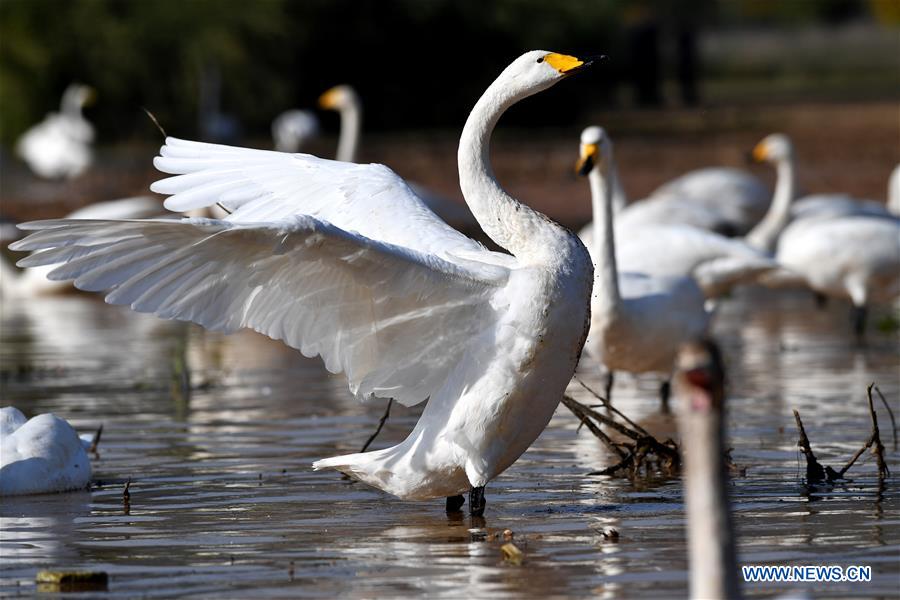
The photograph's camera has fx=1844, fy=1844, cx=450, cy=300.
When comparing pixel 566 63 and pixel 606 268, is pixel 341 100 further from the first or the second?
pixel 566 63

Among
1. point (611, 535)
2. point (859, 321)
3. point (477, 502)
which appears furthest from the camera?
point (859, 321)

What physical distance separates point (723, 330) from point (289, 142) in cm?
1575

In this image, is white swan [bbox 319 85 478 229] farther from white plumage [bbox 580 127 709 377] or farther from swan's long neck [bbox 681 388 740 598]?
swan's long neck [bbox 681 388 740 598]

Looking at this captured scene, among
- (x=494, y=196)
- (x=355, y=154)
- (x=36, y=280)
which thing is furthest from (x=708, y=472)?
(x=355, y=154)

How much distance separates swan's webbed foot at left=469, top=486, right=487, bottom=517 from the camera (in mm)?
7219

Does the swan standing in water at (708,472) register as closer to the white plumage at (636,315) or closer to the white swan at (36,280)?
the white plumage at (636,315)

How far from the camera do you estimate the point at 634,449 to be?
8133mm

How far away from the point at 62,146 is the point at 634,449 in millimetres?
23578

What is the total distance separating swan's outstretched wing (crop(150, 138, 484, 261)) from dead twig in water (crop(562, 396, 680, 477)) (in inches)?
42.1

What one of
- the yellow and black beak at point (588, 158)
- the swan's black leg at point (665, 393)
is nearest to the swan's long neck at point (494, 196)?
the swan's black leg at point (665, 393)

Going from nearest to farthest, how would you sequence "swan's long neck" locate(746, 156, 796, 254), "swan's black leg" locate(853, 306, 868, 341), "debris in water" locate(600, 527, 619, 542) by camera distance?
"debris in water" locate(600, 527, 619, 542) < "swan's black leg" locate(853, 306, 868, 341) < "swan's long neck" locate(746, 156, 796, 254)

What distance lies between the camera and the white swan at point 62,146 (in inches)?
1189

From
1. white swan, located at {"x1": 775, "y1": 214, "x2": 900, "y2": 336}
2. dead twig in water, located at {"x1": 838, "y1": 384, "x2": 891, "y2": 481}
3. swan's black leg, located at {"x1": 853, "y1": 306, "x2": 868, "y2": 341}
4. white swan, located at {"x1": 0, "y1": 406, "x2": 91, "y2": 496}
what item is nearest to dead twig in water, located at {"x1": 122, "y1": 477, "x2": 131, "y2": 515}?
white swan, located at {"x1": 0, "y1": 406, "x2": 91, "y2": 496}

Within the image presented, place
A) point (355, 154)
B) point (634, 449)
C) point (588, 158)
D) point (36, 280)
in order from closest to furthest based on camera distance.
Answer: point (634, 449) < point (588, 158) < point (36, 280) < point (355, 154)
